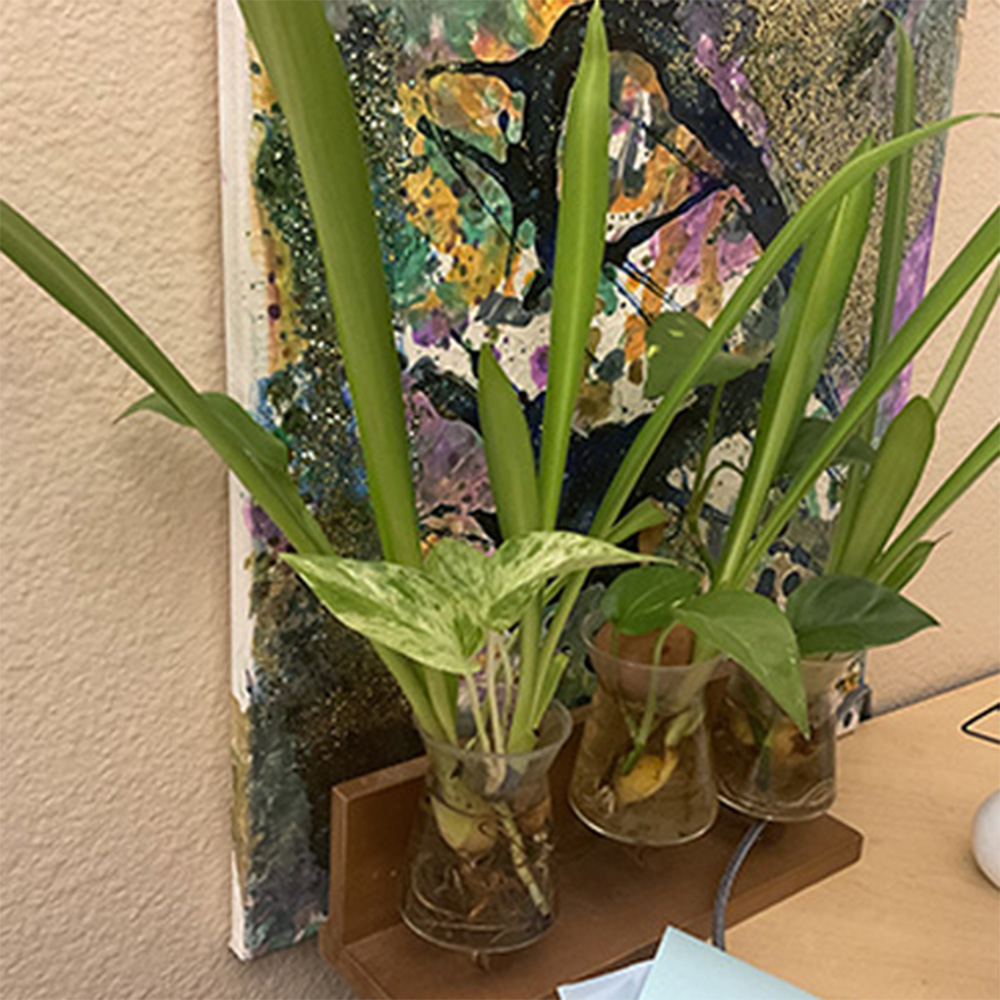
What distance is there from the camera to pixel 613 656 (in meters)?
0.57

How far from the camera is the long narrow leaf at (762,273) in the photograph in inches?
16.0

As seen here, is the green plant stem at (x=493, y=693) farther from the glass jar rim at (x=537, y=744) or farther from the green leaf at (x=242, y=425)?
the green leaf at (x=242, y=425)

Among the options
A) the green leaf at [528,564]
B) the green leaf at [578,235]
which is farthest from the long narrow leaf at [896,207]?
the green leaf at [528,564]

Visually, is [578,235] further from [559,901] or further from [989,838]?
[989,838]

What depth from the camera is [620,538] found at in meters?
0.53

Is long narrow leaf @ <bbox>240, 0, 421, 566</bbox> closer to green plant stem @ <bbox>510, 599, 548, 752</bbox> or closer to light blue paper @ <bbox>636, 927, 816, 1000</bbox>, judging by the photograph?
green plant stem @ <bbox>510, 599, 548, 752</bbox>

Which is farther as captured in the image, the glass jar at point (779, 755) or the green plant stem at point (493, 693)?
the glass jar at point (779, 755)

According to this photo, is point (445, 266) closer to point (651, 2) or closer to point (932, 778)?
point (651, 2)

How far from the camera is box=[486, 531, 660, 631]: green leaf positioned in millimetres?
361

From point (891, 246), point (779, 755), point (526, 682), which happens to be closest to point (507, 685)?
point (526, 682)

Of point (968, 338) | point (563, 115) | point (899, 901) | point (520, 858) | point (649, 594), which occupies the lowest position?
point (899, 901)

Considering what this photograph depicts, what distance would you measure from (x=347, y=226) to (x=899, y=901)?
0.52m

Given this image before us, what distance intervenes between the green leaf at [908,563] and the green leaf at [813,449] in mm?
67

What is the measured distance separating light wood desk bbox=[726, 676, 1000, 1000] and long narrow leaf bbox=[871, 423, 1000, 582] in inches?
7.8
